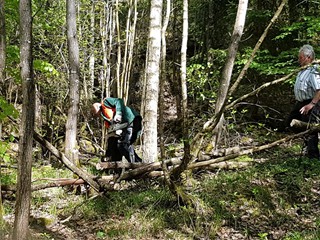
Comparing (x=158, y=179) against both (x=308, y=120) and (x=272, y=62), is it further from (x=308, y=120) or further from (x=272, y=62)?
(x=272, y=62)

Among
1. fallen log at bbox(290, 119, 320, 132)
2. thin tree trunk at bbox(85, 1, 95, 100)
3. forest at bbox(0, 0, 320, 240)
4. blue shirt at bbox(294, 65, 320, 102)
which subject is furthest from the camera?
thin tree trunk at bbox(85, 1, 95, 100)

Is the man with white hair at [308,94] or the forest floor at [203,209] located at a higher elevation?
the man with white hair at [308,94]

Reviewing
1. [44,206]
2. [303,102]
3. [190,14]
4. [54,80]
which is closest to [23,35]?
[44,206]

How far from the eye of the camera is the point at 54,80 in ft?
44.4

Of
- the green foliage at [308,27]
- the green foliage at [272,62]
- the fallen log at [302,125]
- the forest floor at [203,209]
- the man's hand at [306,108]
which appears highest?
the green foliage at [308,27]

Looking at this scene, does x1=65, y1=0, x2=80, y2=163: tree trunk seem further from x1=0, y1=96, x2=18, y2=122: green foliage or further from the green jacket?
x1=0, y1=96, x2=18, y2=122: green foliage

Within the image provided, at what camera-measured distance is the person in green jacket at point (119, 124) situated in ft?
23.9

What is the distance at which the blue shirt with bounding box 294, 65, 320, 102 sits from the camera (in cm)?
A: 618

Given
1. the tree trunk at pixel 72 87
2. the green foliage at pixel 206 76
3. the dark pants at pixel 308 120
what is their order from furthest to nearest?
the green foliage at pixel 206 76 → the tree trunk at pixel 72 87 → the dark pants at pixel 308 120

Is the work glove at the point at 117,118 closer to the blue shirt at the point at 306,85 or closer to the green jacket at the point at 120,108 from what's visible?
the green jacket at the point at 120,108

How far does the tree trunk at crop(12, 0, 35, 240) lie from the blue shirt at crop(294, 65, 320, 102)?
4.57 meters

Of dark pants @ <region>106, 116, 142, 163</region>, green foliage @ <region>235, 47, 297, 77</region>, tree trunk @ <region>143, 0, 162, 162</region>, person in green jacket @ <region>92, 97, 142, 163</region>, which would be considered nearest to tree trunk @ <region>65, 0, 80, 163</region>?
person in green jacket @ <region>92, 97, 142, 163</region>

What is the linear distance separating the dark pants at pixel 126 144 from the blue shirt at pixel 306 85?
3.27 m

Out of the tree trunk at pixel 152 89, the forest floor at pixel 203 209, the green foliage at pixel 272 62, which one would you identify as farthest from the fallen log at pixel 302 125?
the green foliage at pixel 272 62
